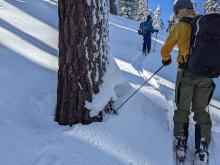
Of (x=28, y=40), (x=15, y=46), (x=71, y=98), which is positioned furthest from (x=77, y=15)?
(x=28, y=40)

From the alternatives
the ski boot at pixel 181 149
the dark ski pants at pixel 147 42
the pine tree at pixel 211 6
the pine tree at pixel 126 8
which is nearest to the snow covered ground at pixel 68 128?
the ski boot at pixel 181 149

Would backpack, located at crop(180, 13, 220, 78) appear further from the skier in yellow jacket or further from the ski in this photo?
the ski

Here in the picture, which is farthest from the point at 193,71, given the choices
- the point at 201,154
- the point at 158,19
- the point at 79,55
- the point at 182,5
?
the point at 158,19

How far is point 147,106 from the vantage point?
6254 millimetres

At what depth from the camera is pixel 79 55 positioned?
4980 millimetres

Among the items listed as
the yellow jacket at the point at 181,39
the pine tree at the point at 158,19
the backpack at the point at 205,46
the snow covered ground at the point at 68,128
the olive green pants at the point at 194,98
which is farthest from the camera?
the pine tree at the point at 158,19

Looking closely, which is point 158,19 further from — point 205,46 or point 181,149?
point 181,149

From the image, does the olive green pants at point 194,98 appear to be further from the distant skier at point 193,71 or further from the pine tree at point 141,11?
the pine tree at point 141,11

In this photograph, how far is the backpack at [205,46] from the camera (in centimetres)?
472

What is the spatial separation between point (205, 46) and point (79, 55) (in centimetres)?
165

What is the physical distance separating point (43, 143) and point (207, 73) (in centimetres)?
230

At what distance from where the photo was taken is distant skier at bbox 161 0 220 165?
15.8 ft

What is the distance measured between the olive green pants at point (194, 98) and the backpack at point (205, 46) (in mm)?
200

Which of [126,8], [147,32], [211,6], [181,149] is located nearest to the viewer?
[181,149]
